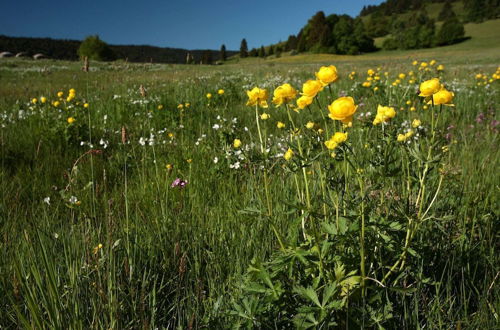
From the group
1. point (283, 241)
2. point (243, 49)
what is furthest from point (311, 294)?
point (243, 49)

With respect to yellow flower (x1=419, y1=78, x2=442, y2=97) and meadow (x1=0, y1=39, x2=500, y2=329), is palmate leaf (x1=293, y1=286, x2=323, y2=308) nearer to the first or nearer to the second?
meadow (x1=0, y1=39, x2=500, y2=329)

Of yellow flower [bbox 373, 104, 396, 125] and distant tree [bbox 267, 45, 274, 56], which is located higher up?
distant tree [bbox 267, 45, 274, 56]

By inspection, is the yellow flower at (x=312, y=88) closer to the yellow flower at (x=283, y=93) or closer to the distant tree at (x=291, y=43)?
the yellow flower at (x=283, y=93)

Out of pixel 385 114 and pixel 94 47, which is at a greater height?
pixel 94 47

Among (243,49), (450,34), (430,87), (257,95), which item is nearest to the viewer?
(430,87)

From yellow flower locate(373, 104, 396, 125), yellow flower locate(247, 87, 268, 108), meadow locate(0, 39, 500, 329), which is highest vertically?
yellow flower locate(247, 87, 268, 108)

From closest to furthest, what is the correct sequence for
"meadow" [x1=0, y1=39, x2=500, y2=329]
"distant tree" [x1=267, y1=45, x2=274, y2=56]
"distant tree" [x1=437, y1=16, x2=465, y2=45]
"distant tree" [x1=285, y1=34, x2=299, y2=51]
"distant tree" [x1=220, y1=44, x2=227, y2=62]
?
"meadow" [x1=0, y1=39, x2=500, y2=329]
"distant tree" [x1=437, y1=16, x2=465, y2=45]
"distant tree" [x1=220, y1=44, x2=227, y2=62]
"distant tree" [x1=285, y1=34, x2=299, y2=51]
"distant tree" [x1=267, y1=45, x2=274, y2=56]

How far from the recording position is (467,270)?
161 centimetres

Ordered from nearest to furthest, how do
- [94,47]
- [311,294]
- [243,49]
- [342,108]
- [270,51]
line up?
1. [311,294]
2. [342,108]
3. [94,47]
4. [270,51]
5. [243,49]

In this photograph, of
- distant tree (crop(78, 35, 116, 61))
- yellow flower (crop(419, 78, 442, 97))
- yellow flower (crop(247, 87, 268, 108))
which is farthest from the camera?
distant tree (crop(78, 35, 116, 61))

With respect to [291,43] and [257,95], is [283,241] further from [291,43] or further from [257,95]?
[291,43]

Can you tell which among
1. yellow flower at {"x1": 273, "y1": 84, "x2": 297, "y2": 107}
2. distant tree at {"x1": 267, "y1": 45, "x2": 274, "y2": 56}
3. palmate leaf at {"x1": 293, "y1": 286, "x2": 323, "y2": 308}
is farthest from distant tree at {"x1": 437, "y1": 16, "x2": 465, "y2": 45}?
palmate leaf at {"x1": 293, "y1": 286, "x2": 323, "y2": 308}

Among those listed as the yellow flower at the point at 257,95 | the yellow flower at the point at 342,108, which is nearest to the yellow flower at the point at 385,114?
the yellow flower at the point at 342,108

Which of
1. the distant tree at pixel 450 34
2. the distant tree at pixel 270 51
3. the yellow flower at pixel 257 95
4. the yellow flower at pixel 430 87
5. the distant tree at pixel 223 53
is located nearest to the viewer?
the yellow flower at pixel 430 87
